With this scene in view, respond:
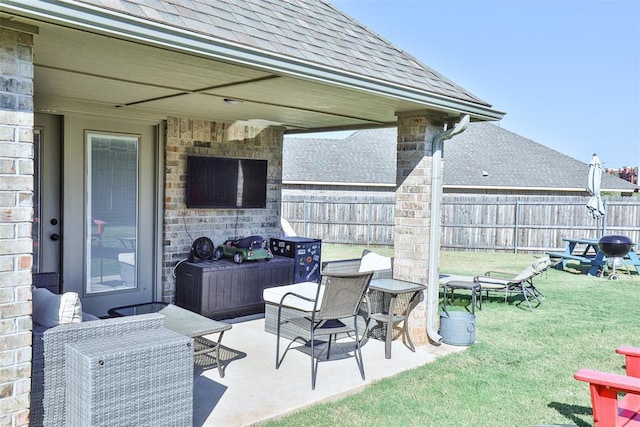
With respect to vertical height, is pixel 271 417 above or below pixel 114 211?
below

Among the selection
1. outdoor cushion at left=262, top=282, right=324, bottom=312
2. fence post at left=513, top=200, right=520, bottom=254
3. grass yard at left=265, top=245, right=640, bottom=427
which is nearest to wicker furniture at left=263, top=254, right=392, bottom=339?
outdoor cushion at left=262, top=282, right=324, bottom=312

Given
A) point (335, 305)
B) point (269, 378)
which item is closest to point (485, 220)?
point (335, 305)

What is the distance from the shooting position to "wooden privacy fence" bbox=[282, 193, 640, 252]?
1625cm

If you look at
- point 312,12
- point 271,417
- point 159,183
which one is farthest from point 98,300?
point 312,12

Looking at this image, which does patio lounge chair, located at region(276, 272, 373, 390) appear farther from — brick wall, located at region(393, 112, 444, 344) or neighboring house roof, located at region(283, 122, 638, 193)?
neighboring house roof, located at region(283, 122, 638, 193)

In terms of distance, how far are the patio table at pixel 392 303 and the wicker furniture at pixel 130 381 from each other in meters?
2.44

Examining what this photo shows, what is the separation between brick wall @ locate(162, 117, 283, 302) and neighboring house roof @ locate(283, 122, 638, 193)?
12145mm

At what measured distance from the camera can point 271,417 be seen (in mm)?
3885

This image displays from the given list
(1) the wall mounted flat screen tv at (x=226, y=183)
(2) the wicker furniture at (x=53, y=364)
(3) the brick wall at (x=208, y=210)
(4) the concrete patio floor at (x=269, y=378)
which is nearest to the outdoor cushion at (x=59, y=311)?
(2) the wicker furniture at (x=53, y=364)

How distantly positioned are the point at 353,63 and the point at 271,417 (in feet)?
9.58

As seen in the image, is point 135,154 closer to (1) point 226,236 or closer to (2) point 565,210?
(1) point 226,236

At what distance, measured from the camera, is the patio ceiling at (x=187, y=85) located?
3.34 m

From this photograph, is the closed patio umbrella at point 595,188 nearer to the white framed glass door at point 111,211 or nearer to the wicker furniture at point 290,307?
the wicker furniture at point 290,307

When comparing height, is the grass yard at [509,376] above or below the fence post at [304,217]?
below
